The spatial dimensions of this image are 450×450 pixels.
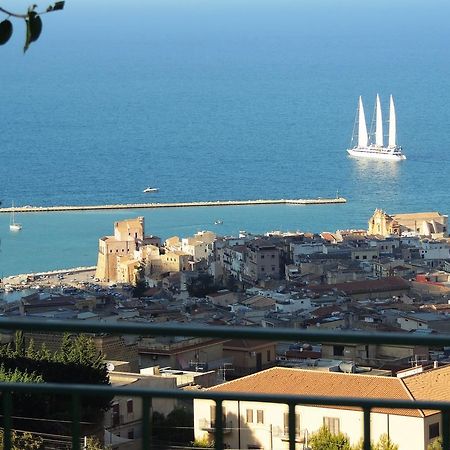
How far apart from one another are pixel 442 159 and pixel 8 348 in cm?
3468

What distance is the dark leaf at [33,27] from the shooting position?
1.18 m

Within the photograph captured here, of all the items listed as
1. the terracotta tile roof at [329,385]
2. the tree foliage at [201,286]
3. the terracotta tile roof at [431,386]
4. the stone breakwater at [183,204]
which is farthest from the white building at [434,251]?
the terracotta tile roof at [431,386]

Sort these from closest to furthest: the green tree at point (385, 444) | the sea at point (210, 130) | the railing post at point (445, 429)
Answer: the railing post at point (445, 429)
the green tree at point (385, 444)
the sea at point (210, 130)

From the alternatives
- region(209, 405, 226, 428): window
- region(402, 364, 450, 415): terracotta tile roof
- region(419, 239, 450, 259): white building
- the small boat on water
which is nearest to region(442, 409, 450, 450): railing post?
region(209, 405, 226, 428): window

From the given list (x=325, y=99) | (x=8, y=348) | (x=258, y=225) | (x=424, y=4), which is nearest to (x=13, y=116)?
(x=325, y=99)

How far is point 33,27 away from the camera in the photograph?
3.87ft

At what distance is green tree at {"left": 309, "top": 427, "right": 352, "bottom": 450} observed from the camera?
4.71 ft

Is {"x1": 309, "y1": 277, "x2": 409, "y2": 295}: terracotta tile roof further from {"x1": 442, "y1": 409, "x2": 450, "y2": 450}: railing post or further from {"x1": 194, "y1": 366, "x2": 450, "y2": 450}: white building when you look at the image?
{"x1": 442, "y1": 409, "x2": 450, "y2": 450}: railing post

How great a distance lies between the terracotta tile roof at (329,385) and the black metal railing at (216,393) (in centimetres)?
3

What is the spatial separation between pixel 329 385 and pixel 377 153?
122 feet

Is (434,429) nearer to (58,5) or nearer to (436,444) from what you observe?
(436,444)

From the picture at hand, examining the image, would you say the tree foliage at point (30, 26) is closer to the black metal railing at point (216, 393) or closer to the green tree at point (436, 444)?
the black metal railing at point (216, 393)

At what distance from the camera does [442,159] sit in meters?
37.6

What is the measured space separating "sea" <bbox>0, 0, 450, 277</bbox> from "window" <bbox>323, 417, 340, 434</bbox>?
1.52 feet
